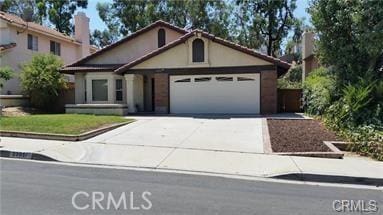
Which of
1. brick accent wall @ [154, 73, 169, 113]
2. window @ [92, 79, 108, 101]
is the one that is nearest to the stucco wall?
window @ [92, 79, 108, 101]

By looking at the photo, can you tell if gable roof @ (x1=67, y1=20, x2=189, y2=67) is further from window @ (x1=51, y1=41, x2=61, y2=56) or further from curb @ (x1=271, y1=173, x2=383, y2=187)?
curb @ (x1=271, y1=173, x2=383, y2=187)

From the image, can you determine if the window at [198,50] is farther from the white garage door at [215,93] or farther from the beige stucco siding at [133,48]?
the beige stucco siding at [133,48]

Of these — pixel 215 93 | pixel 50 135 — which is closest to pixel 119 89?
pixel 215 93

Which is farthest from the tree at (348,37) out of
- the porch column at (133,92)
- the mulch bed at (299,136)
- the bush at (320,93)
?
the porch column at (133,92)

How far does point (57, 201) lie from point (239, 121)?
43.6 ft

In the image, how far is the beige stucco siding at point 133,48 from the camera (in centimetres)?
2766

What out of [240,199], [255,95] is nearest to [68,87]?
[255,95]

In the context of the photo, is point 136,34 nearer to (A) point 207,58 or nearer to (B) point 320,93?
(A) point 207,58

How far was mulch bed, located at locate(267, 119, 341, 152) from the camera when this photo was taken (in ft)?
39.6

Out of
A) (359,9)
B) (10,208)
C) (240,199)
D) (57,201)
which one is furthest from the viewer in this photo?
(359,9)

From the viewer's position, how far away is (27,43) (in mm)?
31531

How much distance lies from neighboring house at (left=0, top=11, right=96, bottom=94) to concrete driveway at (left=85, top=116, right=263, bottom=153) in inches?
568

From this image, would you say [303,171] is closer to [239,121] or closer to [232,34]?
[239,121]

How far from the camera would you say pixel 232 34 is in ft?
155
